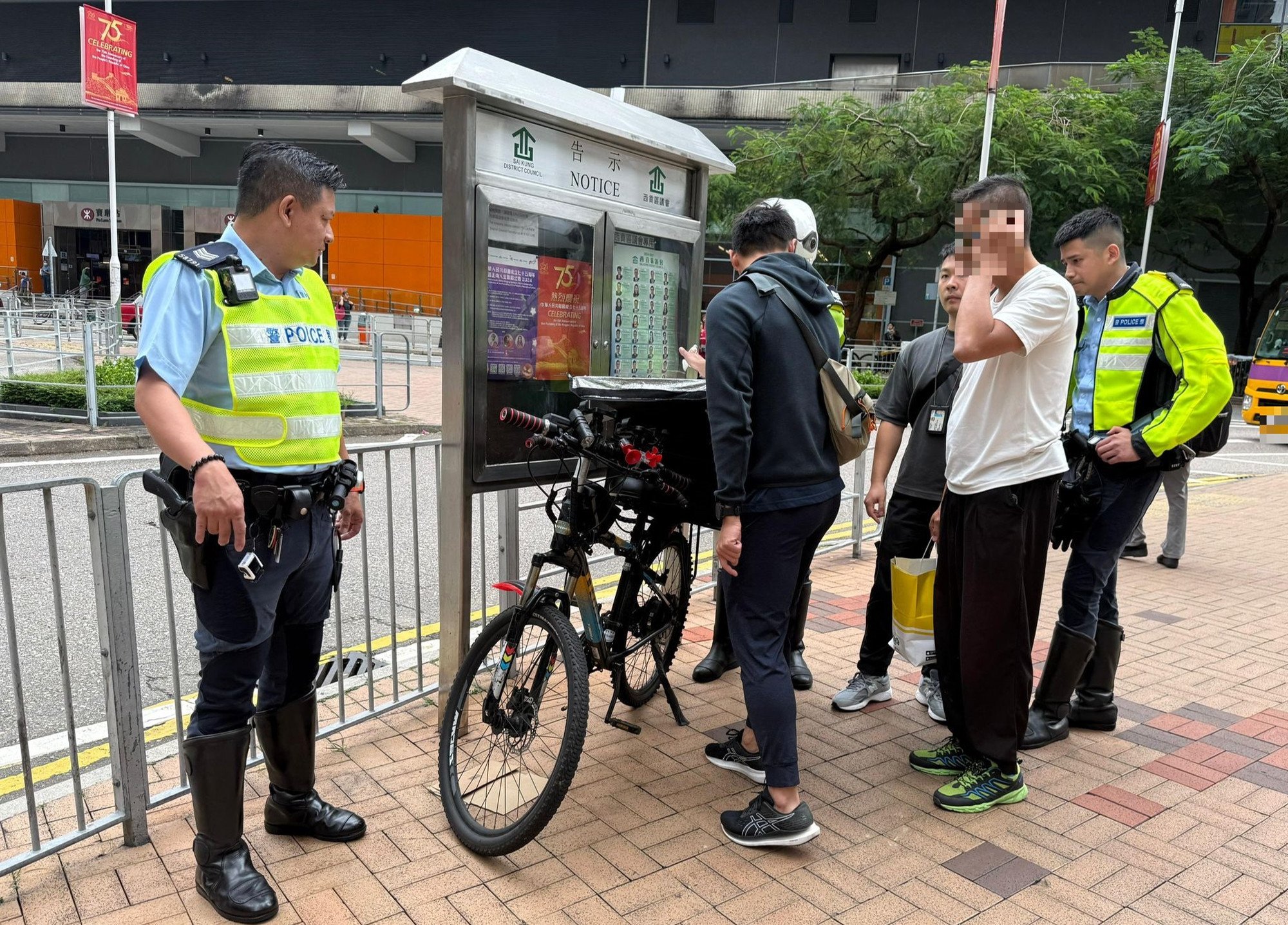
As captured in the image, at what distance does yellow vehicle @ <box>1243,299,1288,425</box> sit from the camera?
49.3 ft

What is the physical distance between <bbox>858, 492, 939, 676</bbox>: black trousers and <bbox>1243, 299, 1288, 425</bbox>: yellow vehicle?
1403 centimetres

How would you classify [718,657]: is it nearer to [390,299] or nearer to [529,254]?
[529,254]

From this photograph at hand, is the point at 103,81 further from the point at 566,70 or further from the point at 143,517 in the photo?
the point at 566,70

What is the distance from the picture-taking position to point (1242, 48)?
22.1m

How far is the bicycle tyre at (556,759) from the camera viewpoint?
2760mm

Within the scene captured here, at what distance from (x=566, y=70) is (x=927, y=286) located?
52.0 feet

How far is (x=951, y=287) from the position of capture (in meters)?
3.64

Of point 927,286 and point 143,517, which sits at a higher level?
point 927,286

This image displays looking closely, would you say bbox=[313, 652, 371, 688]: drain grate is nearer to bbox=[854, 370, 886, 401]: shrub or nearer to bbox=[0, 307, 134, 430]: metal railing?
bbox=[0, 307, 134, 430]: metal railing

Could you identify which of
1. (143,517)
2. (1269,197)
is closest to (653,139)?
(143,517)

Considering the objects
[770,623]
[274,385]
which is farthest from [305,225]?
[770,623]

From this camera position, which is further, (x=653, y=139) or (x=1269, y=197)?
(x=1269, y=197)

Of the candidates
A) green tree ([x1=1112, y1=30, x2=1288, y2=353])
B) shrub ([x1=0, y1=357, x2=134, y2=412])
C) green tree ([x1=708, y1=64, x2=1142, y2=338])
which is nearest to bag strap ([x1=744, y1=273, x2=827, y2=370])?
shrub ([x1=0, y1=357, x2=134, y2=412])

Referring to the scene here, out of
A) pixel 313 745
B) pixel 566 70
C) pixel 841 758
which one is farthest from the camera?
pixel 566 70
